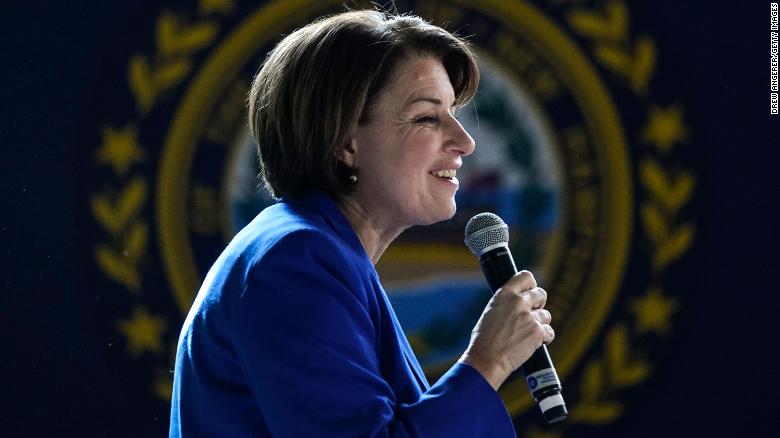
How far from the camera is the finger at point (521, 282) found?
1.43 metres

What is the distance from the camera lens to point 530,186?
338 cm

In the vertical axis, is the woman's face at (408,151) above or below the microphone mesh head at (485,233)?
above

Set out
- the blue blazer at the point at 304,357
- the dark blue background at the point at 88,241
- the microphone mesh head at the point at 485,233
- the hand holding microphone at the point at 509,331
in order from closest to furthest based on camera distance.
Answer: the blue blazer at the point at 304,357 → the hand holding microphone at the point at 509,331 → the microphone mesh head at the point at 485,233 → the dark blue background at the point at 88,241

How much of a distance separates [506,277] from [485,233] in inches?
4.2

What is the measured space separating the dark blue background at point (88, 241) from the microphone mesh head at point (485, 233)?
1.91 m

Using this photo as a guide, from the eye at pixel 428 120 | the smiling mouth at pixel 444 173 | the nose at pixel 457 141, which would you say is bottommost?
the smiling mouth at pixel 444 173

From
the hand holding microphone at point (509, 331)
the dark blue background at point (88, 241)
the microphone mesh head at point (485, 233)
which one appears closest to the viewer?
the hand holding microphone at point (509, 331)

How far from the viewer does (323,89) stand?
149 centimetres

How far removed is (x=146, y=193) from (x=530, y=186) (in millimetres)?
1102

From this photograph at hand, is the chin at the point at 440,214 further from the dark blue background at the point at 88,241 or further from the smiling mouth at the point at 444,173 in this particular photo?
the dark blue background at the point at 88,241

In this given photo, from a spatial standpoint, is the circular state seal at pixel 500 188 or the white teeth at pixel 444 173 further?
the circular state seal at pixel 500 188

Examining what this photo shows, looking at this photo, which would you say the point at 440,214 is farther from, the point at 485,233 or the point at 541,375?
the point at 541,375

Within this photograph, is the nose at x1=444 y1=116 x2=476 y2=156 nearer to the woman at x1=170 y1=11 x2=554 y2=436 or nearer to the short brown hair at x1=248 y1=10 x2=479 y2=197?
the woman at x1=170 y1=11 x2=554 y2=436
